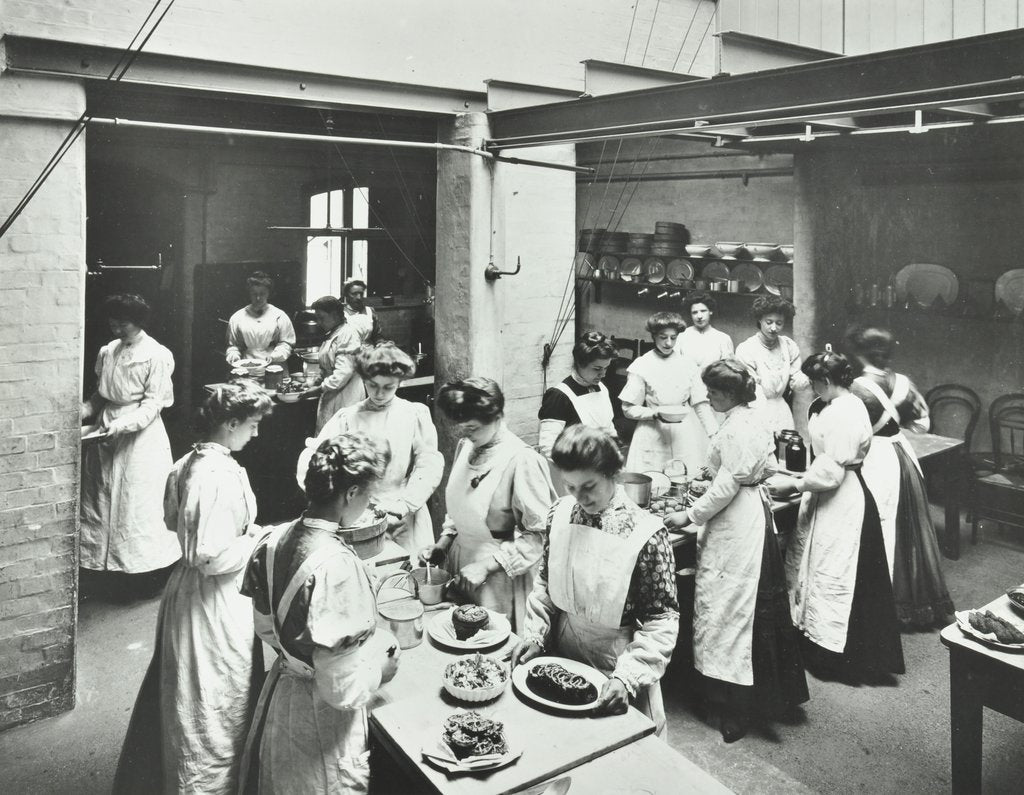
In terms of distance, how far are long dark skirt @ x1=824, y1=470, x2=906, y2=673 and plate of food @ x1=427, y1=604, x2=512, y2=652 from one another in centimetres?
303

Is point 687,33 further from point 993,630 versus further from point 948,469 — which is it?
point 993,630

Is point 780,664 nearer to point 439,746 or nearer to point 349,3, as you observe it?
point 439,746

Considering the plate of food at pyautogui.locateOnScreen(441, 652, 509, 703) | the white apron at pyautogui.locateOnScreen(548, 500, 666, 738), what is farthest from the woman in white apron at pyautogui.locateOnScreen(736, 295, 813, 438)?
the plate of food at pyautogui.locateOnScreen(441, 652, 509, 703)

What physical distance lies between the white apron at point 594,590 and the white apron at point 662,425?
4023mm

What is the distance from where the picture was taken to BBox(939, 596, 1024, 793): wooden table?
342 centimetres

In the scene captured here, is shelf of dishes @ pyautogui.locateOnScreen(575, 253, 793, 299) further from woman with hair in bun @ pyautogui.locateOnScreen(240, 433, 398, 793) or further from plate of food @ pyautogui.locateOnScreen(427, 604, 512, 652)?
woman with hair in bun @ pyautogui.locateOnScreen(240, 433, 398, 793)

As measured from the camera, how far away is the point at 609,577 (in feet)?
10.3

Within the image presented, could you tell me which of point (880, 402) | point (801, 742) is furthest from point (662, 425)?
point (801, 742)

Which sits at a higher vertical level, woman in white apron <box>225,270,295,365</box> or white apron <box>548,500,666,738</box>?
woman in white apron <box>225,270,295,365</box>

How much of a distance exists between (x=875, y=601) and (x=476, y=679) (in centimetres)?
355

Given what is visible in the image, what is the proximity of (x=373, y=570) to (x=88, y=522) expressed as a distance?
3588 mm

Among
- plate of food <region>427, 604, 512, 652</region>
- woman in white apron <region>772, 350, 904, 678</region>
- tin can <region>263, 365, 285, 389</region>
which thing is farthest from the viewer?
tin can <region>263, 365, 285, 389</region>

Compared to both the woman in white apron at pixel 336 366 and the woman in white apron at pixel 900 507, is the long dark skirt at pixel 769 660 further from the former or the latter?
the woman in white apron at pixel 336 366

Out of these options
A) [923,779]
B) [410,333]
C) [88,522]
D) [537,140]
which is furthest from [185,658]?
[410,333]
